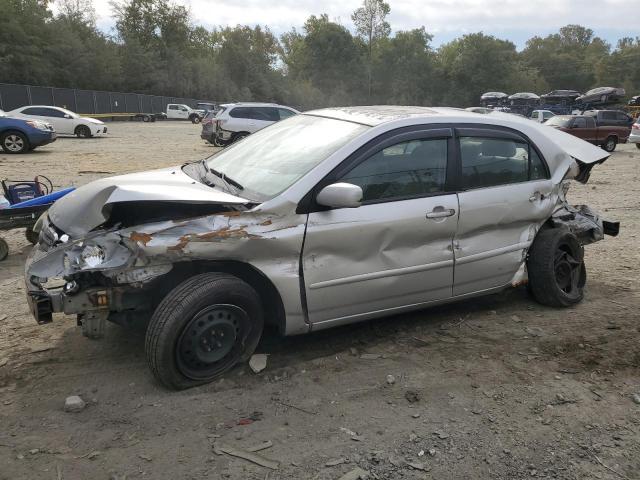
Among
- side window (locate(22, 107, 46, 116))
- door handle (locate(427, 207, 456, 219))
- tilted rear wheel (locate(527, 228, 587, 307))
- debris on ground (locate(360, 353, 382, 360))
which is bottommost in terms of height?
debris on ground (locate(360, 353, 382, 360))

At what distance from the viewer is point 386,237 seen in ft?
12.0

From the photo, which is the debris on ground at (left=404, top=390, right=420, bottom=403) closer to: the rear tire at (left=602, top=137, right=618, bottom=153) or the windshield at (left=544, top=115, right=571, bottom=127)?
the windshield at (left=544, top=115, right=571, bottom=127)

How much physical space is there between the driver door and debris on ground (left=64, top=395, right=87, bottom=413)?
1432 millimetres

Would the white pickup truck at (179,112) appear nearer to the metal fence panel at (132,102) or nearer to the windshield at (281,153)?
the metal fence panel at (132,102)

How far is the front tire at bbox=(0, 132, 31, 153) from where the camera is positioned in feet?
52.5

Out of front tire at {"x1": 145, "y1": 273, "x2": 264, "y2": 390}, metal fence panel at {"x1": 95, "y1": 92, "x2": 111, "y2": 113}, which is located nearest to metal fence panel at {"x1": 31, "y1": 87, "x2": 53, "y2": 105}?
metal fence panel at {"x1": 95, "y1": 92, "x2": 111, "y2": 113}

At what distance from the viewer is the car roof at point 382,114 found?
3.96 m

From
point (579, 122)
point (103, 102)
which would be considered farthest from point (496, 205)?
point (103, 102)

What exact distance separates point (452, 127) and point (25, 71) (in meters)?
47.9

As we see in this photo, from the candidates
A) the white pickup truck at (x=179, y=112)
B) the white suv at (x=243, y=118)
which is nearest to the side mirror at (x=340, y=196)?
the white suv at (x=243, y=118)

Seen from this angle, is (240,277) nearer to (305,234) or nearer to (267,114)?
(305,234)

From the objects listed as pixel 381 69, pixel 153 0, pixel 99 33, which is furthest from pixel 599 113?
pixel 381 69

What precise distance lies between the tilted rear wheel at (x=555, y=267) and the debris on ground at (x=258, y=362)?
2445 millimetres

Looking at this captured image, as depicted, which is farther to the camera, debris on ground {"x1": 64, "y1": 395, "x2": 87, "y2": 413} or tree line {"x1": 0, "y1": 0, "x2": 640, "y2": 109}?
tree line {"x1": 0, "y1": 0, "x2": 640, "y2": 109}
